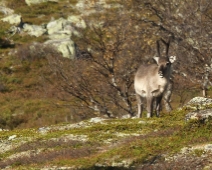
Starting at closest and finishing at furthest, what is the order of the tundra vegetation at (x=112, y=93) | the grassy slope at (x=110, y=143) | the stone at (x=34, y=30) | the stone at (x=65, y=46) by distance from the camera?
the grassy slope at (x=110, y=143), the tundra vegetation at (x=112, y=93), the stone at (x=65, y=46), the stone at (x=34, y=30)

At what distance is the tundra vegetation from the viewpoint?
18328mm

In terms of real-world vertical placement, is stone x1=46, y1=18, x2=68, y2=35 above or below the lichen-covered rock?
above

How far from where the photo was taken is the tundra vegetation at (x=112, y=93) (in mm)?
18328

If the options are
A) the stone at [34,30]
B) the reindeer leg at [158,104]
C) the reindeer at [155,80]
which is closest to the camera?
the reindeer at [155,80]

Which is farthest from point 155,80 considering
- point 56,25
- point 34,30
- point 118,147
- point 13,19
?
point 13,19

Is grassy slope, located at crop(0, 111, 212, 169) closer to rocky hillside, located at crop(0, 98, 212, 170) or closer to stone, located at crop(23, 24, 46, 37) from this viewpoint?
rocky hillside, located at crop(0, 98, 212, 170)

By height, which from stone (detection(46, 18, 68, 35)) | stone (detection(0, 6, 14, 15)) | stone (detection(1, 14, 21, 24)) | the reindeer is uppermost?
stone (detection(0, 6, 14, 15))

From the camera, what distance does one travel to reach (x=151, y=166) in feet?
52.5

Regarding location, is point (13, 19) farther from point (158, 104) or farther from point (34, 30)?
point (158, 104)

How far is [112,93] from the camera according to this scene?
3503 centimetres

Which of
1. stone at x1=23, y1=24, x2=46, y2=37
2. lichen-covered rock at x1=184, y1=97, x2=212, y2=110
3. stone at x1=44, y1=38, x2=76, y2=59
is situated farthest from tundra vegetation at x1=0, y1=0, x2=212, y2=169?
stone at x1=23, y1=24, x2=46, y2=37

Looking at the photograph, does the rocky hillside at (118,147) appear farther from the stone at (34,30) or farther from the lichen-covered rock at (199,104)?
the stone at (34,30)

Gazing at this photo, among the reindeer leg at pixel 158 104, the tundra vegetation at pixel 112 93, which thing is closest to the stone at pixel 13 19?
the tundra vegetation at pixel 112 93

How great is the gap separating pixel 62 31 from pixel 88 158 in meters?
62.7
